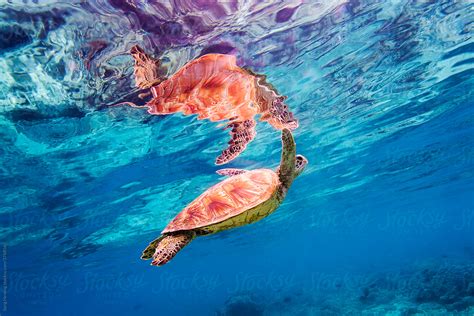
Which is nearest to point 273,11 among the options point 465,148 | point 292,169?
point 292,169

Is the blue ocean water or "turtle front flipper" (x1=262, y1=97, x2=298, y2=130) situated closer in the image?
the blue ocean water

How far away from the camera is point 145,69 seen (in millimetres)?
8406

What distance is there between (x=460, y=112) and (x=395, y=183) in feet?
61.1

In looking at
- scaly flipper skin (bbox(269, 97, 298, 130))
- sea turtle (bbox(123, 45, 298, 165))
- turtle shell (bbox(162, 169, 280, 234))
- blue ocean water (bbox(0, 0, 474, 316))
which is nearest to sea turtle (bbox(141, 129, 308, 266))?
turtle shell (bbox(162, 169, 280, 234))

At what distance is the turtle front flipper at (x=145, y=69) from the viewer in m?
7.68

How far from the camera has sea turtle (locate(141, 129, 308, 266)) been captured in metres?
3.99

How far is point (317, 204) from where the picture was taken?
3828cm

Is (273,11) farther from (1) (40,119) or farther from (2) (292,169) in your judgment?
(1) (40,119)

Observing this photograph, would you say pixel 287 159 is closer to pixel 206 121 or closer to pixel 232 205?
pixel 232 205

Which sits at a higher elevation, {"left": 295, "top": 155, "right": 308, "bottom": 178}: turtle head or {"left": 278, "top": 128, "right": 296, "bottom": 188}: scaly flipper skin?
{"left": 278, "top": 128, "right": 296, "bottom": 188}: scaly flipper skin

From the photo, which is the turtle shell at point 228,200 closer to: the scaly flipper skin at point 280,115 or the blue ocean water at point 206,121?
the blue ocean water at point 206,121

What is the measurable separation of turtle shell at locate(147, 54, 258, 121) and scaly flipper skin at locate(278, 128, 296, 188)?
482 cm

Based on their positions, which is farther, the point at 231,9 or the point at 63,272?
the point at 63,272

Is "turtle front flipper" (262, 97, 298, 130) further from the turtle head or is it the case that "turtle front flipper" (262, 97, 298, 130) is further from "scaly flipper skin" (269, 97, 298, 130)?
the turtle head
